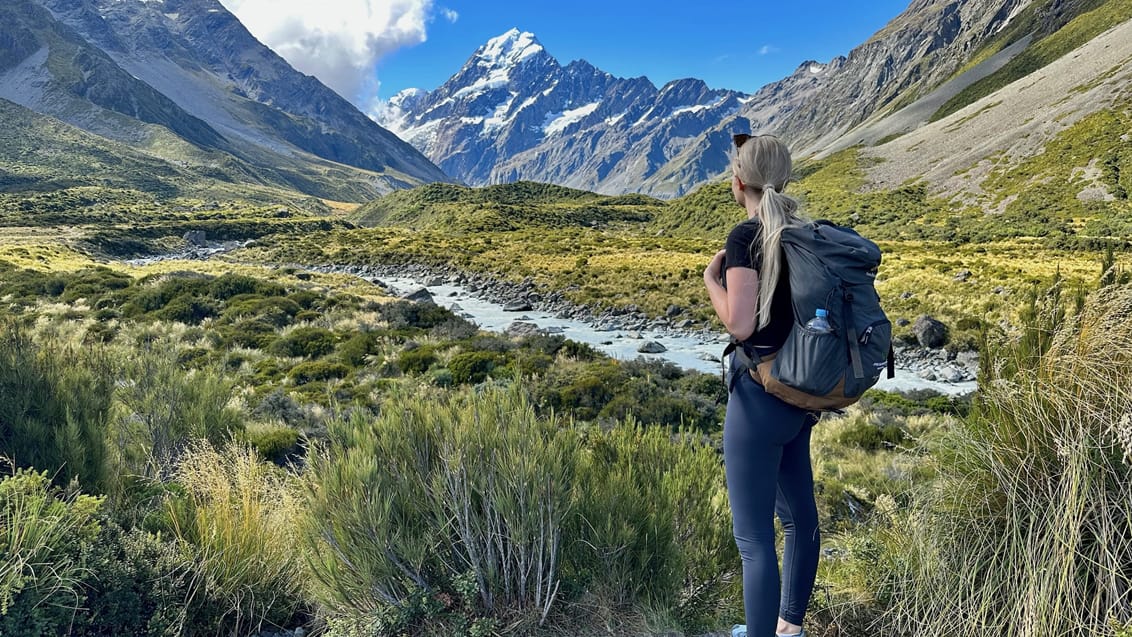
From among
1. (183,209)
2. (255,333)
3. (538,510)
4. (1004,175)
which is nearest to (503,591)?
(538,510)

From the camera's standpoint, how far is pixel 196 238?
59.4m

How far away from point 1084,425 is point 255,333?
17933 mm

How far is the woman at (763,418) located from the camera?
6.97 ft

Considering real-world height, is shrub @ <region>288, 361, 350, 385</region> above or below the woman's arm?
below

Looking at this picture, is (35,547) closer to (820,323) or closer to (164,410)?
(820,323)

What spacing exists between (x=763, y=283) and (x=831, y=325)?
28 centimetres

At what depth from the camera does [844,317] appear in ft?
6.71

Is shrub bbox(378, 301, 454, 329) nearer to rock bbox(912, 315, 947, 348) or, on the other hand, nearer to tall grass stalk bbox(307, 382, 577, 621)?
rock bbox(912, 315, 947, 348)

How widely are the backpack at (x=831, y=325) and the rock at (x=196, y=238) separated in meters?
68.7

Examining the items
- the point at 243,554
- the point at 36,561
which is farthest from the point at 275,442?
the point at 36,561

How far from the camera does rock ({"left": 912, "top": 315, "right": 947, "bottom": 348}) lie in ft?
57.7

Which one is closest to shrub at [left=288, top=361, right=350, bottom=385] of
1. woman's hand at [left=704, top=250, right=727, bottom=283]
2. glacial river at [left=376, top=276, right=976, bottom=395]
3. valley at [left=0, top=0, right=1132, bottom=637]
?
valley at [left=0, top=0, right=1132, bottom=637]

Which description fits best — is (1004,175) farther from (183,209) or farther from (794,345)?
(183,209)

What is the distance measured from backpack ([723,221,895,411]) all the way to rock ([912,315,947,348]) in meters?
18.5
